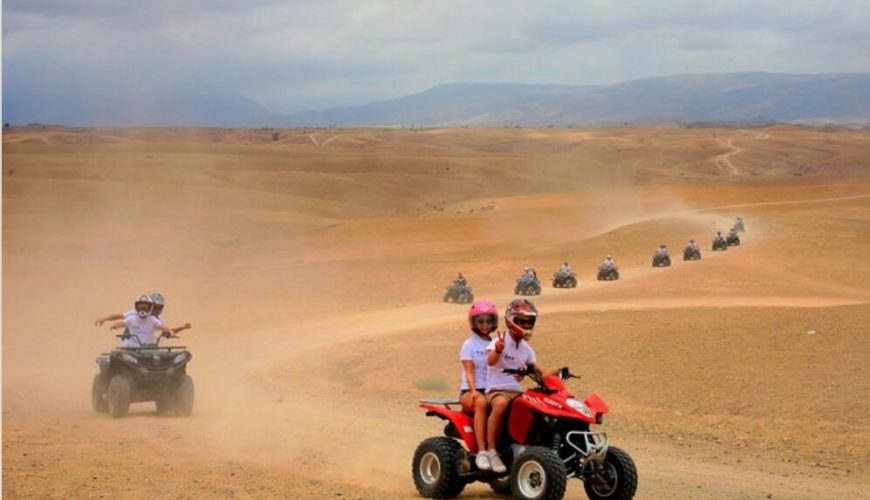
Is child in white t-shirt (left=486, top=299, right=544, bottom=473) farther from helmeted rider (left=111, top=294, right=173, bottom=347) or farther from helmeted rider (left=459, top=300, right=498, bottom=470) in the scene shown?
helmeted rider (left=111, top=294, right=173, bottom=347)

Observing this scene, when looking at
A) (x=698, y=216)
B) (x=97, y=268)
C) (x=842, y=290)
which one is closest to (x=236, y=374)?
(x=842, y=290)

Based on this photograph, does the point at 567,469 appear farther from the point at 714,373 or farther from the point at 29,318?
the point at 29,318

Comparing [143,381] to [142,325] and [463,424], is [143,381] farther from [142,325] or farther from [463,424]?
[463,424]

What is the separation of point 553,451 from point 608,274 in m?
36.7

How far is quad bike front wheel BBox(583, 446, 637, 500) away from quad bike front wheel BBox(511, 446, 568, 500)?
40 centimetres

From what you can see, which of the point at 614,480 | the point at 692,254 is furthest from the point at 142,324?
the point at 692,254

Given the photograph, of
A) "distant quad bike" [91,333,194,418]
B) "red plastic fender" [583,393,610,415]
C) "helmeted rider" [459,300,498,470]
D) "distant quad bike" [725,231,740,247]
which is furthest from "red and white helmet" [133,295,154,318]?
"distant quad bike" [725,231,740,247]

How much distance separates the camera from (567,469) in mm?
11414

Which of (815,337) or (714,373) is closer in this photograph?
(714,373)

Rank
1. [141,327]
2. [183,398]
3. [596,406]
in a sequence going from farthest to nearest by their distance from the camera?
1. [141,327]
2. [183,398]
3. [596,406]

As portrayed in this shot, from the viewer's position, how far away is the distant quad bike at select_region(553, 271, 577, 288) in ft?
150

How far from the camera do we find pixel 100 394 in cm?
1925

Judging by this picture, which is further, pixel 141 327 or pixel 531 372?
pixel 141 327

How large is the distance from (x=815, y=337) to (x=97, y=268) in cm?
3701
